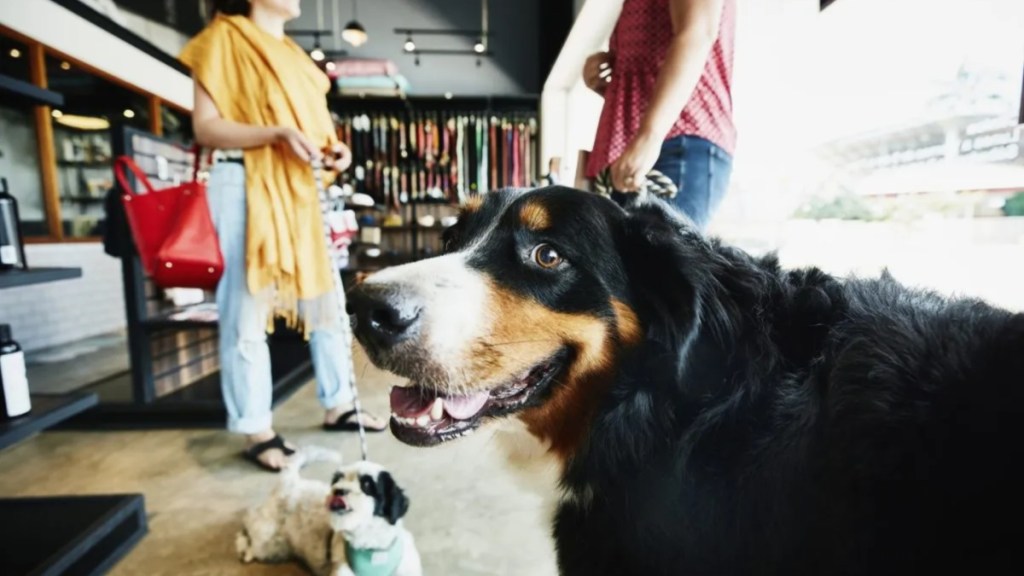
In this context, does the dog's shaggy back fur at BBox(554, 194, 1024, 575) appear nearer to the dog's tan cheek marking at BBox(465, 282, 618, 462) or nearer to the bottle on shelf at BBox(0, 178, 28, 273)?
the dog's tan cheek marking at BBox(465, 282, 618, 462)

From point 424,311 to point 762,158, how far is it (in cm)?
239

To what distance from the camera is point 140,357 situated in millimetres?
2662

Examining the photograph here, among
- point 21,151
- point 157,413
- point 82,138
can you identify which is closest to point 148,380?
point 157,413

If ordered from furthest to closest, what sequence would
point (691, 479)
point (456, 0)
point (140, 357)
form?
point (456, 0), point (140, 357), point (691, 479)

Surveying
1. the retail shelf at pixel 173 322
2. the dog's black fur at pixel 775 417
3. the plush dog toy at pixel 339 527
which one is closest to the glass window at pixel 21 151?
the retail shelf at pixel 173 322

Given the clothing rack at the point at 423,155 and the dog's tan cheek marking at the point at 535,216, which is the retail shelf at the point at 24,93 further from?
the clothing rack at the point at 423,155

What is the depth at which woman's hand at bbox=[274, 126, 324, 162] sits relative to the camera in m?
1.90

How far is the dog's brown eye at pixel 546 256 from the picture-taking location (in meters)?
0.97

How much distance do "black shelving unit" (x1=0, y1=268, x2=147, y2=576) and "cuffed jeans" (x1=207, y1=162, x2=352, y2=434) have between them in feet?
1.48

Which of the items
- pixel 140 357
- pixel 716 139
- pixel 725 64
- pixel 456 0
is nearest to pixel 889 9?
pixel 725 64

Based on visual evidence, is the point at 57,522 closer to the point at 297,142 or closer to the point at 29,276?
the point at 29,276

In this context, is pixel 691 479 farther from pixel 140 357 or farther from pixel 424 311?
pixel 140 357

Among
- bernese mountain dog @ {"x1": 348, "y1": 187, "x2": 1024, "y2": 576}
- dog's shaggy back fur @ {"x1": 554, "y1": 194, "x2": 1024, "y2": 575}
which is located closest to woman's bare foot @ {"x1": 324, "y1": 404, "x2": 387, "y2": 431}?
bernese mountain dog @ {"x1": 348, "y1": 187, "x2": 1024, "y2": 576}

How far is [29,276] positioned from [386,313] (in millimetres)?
1311
